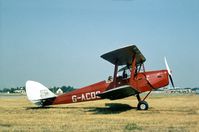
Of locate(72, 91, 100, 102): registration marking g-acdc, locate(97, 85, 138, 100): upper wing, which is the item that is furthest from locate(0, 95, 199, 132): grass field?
locate(72, 91, 100, 102): registration marking g-acdc

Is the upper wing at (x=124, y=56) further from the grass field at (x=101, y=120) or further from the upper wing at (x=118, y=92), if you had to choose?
the grass field at (x=101, y=120)

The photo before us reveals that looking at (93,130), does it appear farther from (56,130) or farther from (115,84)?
(115,84)

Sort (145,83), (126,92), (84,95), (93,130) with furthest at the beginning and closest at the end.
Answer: (84,95), (145,83), (126,92), (93,130)

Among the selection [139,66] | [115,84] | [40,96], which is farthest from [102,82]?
[40,96]

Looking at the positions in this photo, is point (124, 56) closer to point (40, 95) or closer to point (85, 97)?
point (85, 97)

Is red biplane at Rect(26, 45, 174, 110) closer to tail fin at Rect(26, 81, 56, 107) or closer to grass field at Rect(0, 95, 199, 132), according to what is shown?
tail fin at Rect(26, 81, 56, 107)

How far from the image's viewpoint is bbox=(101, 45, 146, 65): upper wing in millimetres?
15294

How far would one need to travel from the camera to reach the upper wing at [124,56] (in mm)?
15294

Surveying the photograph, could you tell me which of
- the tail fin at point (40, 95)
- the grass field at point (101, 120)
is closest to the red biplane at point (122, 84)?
the tail fin at point (40, 95)

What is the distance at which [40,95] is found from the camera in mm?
19016

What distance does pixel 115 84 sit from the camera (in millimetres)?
17172

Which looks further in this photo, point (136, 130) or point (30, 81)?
point (30, 81)

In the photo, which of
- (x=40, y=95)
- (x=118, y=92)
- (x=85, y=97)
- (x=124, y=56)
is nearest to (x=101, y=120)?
(x=118, y=92)

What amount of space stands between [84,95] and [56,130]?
→ 9.15 m
